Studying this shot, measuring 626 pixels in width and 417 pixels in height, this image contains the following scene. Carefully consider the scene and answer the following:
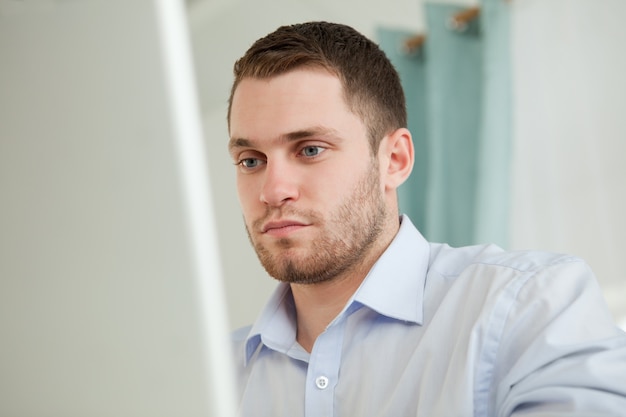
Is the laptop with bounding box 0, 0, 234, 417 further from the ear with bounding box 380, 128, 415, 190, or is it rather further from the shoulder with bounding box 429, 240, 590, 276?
the ear with bounding box 380, 128, 415, 190

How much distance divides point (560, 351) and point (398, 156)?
1.60 ft

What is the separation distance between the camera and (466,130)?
69.1 inches

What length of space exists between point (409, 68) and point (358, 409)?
126 centimetres

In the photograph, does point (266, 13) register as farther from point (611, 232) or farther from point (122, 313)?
point (122, 313)

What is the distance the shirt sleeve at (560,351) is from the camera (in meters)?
0.68

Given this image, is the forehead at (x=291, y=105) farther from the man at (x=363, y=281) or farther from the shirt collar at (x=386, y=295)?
the shirt collar at (x=386, y=295)

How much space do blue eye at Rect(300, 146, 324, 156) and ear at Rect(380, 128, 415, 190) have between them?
155 mm

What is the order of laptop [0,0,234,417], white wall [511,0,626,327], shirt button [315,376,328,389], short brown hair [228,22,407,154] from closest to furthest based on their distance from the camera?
laptop [0,0,234,417], shirt button [315,376,328,389], short brown hair [228,22,407,154], white wall [511,0,626,327]

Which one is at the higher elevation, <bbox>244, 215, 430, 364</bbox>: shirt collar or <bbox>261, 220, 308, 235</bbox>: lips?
<bbox>261, 220, 308, 235</bbox>: lips

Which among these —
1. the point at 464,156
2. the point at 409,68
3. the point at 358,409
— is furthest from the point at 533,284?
the point at 409,68

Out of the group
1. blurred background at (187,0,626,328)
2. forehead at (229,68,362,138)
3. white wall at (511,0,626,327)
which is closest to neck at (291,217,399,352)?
forehead at (229,68,362,138)

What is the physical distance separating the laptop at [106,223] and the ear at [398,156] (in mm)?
760

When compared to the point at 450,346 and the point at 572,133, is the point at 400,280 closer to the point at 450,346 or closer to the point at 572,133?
the point at 450,346

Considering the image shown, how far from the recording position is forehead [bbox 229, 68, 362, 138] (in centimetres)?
98
